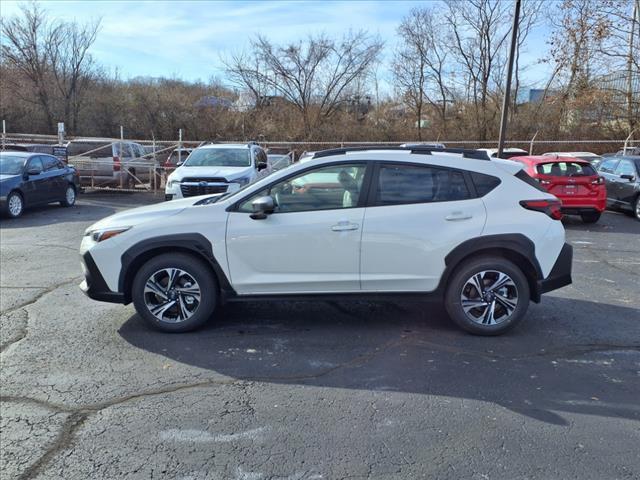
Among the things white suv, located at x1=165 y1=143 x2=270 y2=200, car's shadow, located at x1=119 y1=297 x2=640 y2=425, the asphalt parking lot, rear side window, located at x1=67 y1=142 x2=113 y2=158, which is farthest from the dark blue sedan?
car's shadow, located at x1=119 y1=297 x2=640 y2=425

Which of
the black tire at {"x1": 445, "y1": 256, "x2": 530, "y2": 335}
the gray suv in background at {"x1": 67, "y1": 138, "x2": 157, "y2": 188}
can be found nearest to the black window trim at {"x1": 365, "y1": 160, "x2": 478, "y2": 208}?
the black tire at {"x1": 445, "y1": 256, "x2": 530, "y2": 335}

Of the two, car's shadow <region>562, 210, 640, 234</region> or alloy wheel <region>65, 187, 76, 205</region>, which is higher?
alloy wheel <region>65, 187, 76, 205</region>

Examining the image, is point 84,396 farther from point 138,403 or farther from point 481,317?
point 481,317

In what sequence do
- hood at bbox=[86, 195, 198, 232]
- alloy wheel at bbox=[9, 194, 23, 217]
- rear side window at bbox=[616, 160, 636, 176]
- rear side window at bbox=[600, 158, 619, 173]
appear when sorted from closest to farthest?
hood at bbox=[86, 195, 198, 232] → alloy wheel at bbox=[9, 194, 23, 217] → rear side window at bbox=[616, 160, 636, 176] → rear side window at bbox=[600, 158, 619, 173]

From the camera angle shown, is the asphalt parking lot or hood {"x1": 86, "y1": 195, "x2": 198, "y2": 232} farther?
hood {"x1": 86, "y1": 195, "x2": 198, "y2": 232}

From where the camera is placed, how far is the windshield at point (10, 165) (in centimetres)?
1311

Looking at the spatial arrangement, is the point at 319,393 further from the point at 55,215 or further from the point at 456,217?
the point at 55,215

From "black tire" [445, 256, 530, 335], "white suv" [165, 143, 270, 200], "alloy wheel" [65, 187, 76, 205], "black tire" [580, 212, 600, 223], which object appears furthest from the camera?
"alloy wheel" [65, 187, 76, 205]

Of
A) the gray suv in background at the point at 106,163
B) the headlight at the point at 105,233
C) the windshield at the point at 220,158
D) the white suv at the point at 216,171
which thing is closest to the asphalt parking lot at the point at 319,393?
the headlight at the point at 105,233

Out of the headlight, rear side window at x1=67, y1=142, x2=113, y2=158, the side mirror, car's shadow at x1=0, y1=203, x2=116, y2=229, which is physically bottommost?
car's shadow at x1=0, y1=203, x2=116, y2=229

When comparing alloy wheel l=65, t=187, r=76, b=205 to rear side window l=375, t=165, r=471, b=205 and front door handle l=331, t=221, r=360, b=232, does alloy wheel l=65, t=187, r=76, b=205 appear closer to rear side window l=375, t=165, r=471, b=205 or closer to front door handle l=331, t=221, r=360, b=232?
front door handle l=331, t=221, r=360, b=232

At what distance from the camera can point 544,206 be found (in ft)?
16.0

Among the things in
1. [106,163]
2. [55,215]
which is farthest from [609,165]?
[106,163]

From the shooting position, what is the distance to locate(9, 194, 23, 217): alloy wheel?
12.6 metres
